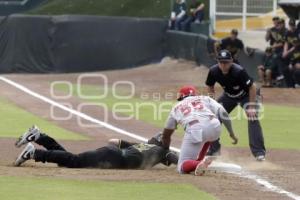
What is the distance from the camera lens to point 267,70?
24672 millimetres

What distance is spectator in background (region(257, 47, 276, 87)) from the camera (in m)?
24.7

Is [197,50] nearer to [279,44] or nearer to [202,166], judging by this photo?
[279,44]

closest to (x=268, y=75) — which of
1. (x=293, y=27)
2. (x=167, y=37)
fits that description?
(x=293, y=27)

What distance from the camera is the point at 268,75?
81.0 ft

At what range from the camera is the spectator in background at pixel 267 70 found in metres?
24.7

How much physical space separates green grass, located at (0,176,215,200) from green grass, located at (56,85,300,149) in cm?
539

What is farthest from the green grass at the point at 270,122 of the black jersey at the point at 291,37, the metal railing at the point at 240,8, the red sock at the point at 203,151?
the metal railing at the point at 240,8

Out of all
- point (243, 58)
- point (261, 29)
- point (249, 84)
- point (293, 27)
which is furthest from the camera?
point (261, 29)

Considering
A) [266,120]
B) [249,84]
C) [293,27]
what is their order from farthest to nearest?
[293,27], [266,120], [249,84]

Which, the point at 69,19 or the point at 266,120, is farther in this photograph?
the point at 69,19

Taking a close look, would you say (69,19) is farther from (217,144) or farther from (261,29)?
(217,144)

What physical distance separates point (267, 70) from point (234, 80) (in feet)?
38.2

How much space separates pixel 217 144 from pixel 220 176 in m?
2.00

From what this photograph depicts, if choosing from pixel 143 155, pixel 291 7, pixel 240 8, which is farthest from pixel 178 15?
pixel 143 155
